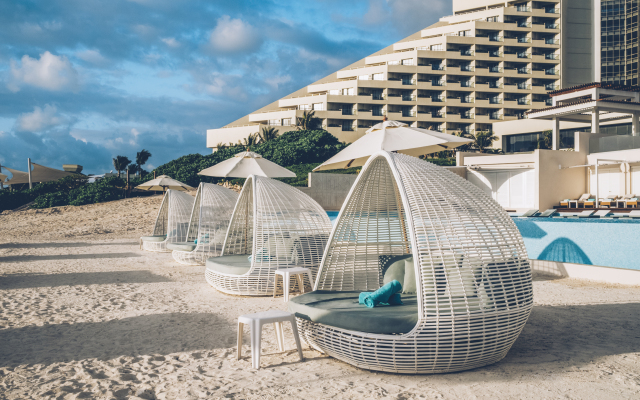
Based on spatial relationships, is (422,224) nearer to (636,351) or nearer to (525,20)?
(636,351)

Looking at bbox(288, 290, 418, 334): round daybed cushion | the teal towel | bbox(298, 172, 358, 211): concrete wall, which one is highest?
bbox(298, 172, 358, 211): concrete wall

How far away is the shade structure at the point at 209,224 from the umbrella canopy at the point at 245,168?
0.61 meters

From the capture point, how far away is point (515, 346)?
4.53m

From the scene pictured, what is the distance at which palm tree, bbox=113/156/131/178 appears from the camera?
31.3 metres

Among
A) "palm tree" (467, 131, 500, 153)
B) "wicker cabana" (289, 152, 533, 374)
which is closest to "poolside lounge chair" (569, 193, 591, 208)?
"palm tree" (467, 131, 500, 153)

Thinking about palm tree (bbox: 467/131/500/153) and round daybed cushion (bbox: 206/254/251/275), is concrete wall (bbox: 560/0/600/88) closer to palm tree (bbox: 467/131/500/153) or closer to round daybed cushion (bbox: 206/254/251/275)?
palm tree (bbox: 467/131/500/153)

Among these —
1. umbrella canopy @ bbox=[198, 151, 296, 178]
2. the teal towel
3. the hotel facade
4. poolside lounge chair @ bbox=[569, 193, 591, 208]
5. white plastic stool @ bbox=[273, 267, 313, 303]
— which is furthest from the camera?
the hotel facade

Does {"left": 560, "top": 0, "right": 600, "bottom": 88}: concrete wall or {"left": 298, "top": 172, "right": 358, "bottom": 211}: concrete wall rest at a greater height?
{"left": 560, "top": 0, "right": 600, "bottom": 88}: concrete wall

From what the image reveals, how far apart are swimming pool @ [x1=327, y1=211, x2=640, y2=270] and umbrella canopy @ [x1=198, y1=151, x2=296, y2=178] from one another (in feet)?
14.0

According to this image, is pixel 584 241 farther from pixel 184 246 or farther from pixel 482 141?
pixel 482 141

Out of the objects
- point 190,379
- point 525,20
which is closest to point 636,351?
point 190,379

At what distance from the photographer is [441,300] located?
11.8 ft

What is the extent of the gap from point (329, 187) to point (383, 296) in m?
19.5

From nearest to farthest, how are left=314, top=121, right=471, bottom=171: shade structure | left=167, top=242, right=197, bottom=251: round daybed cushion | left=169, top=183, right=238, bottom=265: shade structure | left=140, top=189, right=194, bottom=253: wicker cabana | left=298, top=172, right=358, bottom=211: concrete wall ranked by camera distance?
left=314, top=121, right=471, bottom=171: shade structure, left=169, top=183, right=238, bottom=265: shade structure, left=167, top=242, right=197, bottom=251: round daybed cushion, left=140, top=189, right=194, bottom=253: wicker cabana, left=298, top=172, right=358, bottom=211: concrete wall
